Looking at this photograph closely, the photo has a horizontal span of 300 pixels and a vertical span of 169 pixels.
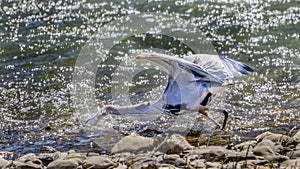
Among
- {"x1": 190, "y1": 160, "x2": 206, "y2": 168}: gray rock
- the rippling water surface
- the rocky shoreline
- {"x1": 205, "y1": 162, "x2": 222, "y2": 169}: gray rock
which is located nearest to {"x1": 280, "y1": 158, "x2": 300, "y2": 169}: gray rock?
the rocky shoreline

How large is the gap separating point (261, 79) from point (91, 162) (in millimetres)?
5137

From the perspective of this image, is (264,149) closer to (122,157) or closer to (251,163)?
(251,163)

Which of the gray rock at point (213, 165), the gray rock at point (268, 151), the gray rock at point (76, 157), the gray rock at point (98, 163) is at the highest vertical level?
the gray rock at point (268, 151)

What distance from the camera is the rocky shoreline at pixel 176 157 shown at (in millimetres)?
5867

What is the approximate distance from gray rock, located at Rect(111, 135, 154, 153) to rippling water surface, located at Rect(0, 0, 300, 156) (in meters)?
1.06

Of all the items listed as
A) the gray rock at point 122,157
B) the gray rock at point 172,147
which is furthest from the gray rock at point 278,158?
the gray rock at point 122,157

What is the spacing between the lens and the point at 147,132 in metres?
8.30

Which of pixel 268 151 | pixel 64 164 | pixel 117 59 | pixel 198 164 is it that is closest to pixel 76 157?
pixel 64 164

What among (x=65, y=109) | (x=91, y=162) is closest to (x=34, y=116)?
(x=65, y=109)

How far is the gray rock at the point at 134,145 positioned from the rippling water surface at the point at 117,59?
41.8 inches

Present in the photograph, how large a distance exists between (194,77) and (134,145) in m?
1.16

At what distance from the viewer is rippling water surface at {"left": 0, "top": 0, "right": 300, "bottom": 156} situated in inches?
337

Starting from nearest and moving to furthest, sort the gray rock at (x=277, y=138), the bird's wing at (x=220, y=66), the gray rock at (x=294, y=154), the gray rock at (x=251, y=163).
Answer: the gray rock at (x=251, y=163)
the gray rock at (x=294, y=154)
the gray rock at (x=277, y=138)
the bird's wing at (x=220, y=66)

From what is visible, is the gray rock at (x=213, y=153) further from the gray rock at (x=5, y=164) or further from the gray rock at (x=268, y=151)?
the gray rock at (x=5, y=164)
